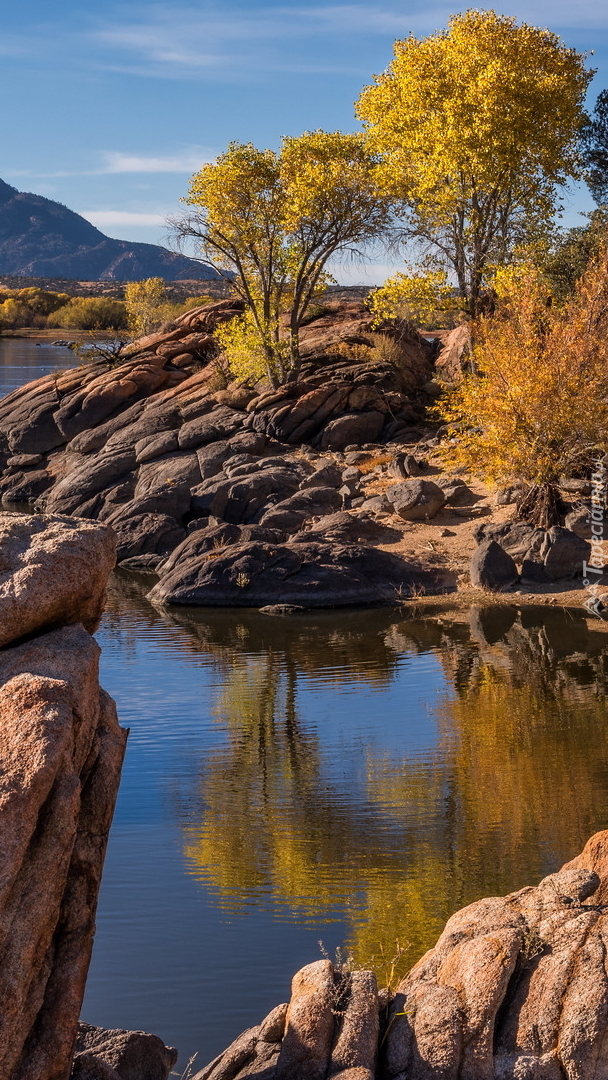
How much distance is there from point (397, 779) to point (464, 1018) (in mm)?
7278

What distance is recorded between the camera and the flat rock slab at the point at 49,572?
6918 mm

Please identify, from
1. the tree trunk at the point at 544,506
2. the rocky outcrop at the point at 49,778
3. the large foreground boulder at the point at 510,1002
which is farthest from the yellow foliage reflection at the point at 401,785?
the tree trunk at the point at 544,506

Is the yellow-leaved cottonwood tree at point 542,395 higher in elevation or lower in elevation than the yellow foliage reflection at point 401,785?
higher

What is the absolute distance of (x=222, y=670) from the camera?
19.9 m

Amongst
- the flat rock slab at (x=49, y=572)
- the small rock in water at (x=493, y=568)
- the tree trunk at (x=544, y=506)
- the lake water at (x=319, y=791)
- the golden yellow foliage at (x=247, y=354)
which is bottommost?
the lake water at (x=319, y=791)

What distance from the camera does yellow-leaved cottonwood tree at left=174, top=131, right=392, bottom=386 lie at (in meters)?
37.2

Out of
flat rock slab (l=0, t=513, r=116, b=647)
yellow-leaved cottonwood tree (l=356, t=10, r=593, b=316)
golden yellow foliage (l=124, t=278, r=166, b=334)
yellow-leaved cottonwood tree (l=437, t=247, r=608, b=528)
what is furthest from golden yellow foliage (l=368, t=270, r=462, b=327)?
flat rock slab (l=0, t=513, r=116, b=647)

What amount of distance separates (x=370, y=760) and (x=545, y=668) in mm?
5700

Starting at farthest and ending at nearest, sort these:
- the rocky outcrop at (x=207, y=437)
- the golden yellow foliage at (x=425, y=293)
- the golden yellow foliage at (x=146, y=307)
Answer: the golden yellow foliage at (x=146, y=307) → the golden yellow foliage at (x=425, y=293) → the rocky outcrop at (x=207, y=437)

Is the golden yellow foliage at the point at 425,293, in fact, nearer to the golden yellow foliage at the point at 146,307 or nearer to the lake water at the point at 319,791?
the lake water at the point at 319,791

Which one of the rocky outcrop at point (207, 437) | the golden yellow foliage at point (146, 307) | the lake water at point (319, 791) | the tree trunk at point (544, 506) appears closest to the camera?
the lake water at point (319, 791)

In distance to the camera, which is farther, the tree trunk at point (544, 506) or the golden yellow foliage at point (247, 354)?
the golden yellow foliage at point (247, 354)

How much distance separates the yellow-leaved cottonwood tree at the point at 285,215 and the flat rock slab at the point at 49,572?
3099cm

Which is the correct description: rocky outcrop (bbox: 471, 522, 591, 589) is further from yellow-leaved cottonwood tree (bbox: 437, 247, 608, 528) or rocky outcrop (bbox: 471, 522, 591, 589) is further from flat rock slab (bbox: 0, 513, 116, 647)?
flat rock slab (bbox: 0, 513, 116, 647)
